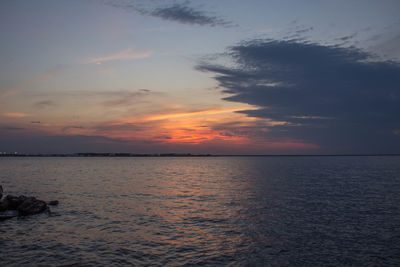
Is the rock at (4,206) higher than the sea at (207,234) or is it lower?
higher

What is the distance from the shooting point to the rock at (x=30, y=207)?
31.5m

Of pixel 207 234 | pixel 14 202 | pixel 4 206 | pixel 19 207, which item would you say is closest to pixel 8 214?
pixel 19 207

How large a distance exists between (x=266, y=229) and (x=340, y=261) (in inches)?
319

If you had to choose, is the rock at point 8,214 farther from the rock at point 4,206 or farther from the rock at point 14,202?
the rock at point 14,202

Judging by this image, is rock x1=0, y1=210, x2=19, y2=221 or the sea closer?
the sea

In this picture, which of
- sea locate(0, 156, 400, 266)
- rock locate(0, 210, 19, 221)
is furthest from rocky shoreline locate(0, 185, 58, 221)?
sea locate(0, 156, 400, 266)

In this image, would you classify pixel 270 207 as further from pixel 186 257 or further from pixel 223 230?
pixel 186 257

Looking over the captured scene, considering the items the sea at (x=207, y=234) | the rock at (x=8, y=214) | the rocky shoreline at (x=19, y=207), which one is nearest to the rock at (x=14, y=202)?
the rocky shoreline at (x=19, y=207)

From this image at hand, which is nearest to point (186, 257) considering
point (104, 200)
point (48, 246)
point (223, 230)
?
point (223, 230)

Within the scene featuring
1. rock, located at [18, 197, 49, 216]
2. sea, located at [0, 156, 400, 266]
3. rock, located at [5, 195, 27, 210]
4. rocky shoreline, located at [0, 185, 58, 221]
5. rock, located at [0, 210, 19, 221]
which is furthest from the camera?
rock, located at [5, 195, 27, 210]

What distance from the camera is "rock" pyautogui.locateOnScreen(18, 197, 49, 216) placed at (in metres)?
31.5

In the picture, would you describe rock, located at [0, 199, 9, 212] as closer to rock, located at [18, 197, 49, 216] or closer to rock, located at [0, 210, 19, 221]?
rock, located at [0, 210, 19, 221]

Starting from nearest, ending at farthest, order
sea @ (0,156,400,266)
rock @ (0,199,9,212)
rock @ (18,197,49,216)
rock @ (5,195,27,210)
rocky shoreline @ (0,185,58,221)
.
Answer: sea @ (0,156,400,266) → rocky shoreline @ (0,185,58,221) → rock @ (18,197,49,216) → rock @ (0,199,9,212) → rock @ (5,195,27,210)

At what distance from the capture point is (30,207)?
3206cm
